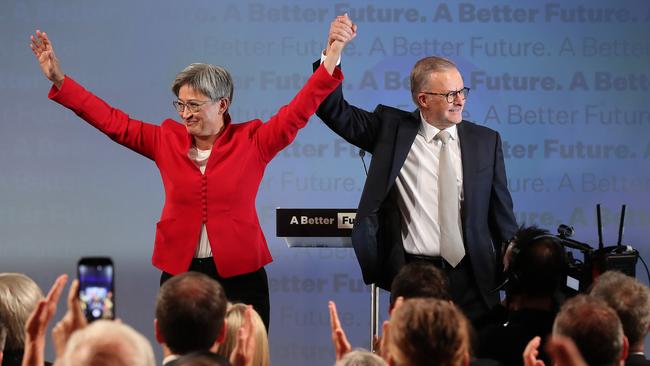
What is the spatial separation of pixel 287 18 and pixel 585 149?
1970 mm

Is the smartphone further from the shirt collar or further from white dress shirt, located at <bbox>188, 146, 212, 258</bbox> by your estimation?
the shirt collar

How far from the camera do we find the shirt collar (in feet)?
13.4

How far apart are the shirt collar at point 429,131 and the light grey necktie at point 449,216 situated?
0.38 ft

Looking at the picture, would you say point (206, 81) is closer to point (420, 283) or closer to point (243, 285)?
point (243, 285)

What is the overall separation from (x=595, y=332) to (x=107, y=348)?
115 centimetres

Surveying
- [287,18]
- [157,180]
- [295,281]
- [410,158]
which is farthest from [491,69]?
[410,158]

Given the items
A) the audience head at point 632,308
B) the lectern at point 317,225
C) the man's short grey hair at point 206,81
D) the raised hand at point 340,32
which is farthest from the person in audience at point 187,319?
the lectern at point 317,225

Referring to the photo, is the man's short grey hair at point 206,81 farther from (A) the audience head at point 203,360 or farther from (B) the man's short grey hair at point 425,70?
(A) the audience head at point 203,360

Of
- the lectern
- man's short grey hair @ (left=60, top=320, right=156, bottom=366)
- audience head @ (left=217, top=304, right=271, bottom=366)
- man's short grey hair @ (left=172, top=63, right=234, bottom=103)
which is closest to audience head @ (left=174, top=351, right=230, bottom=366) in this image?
man's short grey hair @ (left=60, top=320, right=156, bottom=366)

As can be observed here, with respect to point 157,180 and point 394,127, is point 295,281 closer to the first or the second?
point 157,180

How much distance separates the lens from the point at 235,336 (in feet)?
9.80

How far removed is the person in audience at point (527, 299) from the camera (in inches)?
127

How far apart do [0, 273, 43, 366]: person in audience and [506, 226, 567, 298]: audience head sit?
1.49m

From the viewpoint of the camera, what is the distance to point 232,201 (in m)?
3.88
